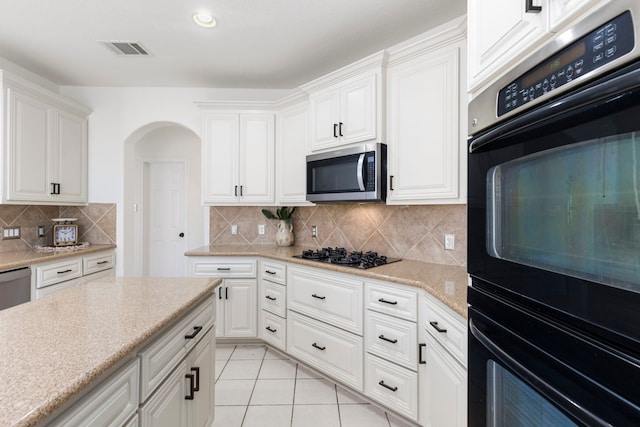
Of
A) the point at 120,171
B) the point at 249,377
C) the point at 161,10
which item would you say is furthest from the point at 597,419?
the point at 120,171

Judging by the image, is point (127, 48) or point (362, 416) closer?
point (362, 416)

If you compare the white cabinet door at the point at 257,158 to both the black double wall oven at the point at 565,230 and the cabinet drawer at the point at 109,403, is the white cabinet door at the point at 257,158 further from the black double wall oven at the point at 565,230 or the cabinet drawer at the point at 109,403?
the black double wall oven at the point at 565,230

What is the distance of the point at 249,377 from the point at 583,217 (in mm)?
2468

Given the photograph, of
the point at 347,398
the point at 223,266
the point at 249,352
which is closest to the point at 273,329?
the point at 249,352

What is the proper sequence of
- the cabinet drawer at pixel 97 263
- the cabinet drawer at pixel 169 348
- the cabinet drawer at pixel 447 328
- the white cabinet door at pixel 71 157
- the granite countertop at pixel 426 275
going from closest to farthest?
the cabinet drawer at pixel 169 348, the cabinet drawer at pixel 447 328, the granite countertop at pixel 426 275, the cabinet drawer at pixel 97 263, the white cabinet door at pixel 71 157

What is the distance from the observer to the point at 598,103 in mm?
500

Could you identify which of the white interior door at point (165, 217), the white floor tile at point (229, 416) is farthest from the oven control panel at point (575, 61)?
the white interior door at point (165, 217)

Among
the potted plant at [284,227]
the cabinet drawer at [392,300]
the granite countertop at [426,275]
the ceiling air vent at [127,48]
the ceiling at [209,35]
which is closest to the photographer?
the granite countertop at [426,275]

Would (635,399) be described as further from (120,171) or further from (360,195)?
(120,171)

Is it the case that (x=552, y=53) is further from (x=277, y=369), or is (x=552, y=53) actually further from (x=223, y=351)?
(x=223, y=351)

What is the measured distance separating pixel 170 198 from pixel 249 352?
113 inches

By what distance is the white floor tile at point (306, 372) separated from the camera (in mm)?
2424

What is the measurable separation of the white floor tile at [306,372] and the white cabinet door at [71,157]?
9.58 ft

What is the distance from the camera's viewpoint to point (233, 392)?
2201mm
